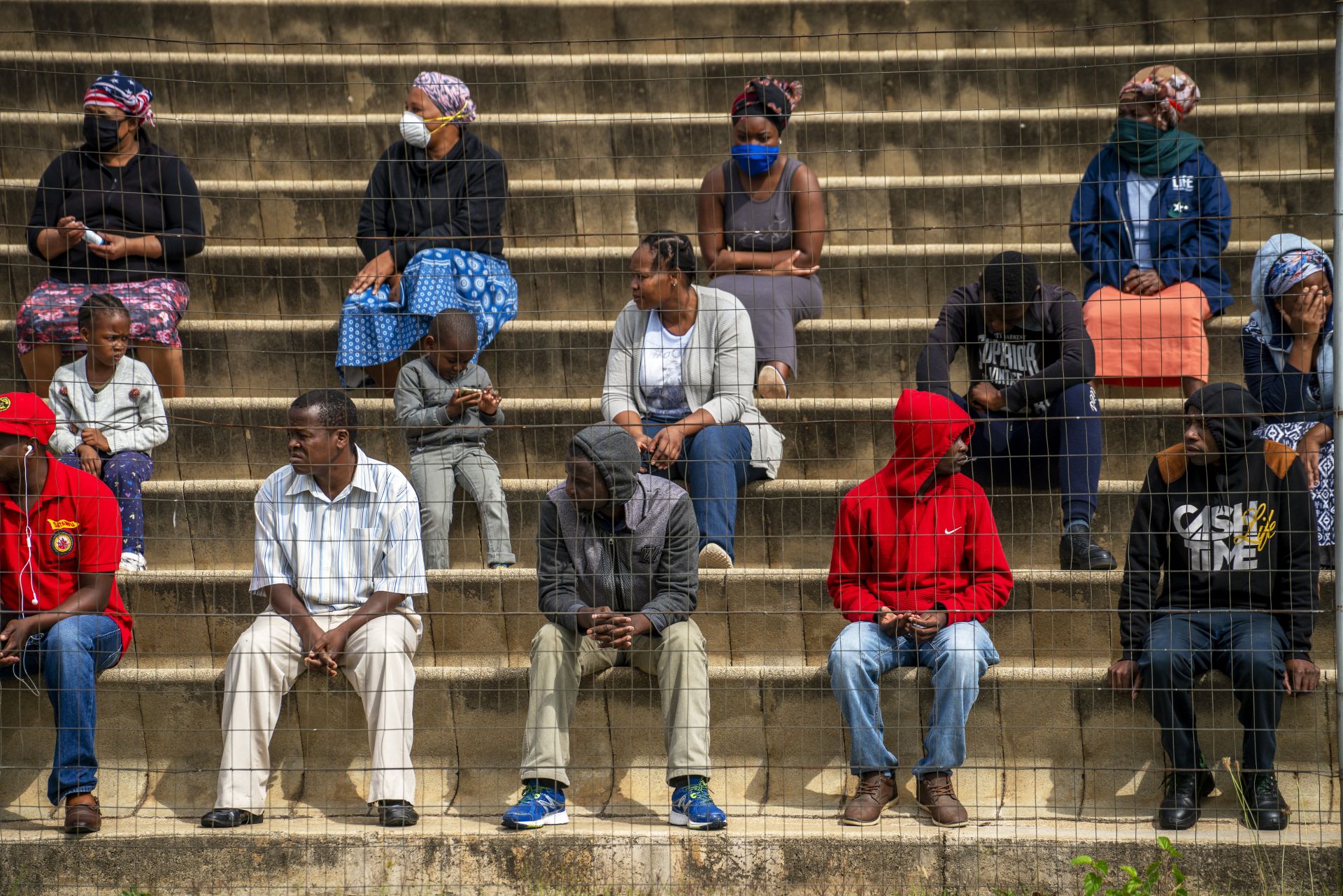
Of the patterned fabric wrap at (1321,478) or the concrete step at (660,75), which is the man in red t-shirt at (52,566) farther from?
the patterned fabric wrap at (1321,478)

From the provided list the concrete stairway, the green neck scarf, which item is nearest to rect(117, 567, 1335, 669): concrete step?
the concrete stairway

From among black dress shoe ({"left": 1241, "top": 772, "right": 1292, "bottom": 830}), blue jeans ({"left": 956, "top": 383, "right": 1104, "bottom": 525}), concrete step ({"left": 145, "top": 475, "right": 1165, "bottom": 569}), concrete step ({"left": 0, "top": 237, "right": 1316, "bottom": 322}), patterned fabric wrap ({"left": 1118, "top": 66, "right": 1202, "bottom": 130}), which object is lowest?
black dress shoe ({"left": 1241, "top": 772, "right": 1292, "bottom": 830})

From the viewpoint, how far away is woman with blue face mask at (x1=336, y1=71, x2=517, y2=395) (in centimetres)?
618

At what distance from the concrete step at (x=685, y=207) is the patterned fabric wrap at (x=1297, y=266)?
60.7 inches

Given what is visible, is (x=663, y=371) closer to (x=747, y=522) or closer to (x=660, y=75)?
(x=747, y=522)

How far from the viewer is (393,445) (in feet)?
20.0

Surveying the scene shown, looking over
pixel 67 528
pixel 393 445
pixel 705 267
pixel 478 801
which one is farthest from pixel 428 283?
pixel 478 801

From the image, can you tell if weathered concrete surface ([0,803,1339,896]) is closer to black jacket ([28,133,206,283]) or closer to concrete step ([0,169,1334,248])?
black jacket ([28,133,206,283])

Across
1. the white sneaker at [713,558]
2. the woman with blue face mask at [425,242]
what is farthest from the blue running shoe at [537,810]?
the woman with blue face mask at [425,242]

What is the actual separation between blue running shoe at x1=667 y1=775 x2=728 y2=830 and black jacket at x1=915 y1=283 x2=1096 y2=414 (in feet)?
5.59

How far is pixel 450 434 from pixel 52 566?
1414 mm

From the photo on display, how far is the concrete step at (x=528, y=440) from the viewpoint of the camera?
5980mm

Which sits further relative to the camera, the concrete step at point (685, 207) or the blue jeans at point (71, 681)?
the concrete step at point (685, 207)

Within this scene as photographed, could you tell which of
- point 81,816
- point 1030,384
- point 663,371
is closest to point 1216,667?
point 1030,384
